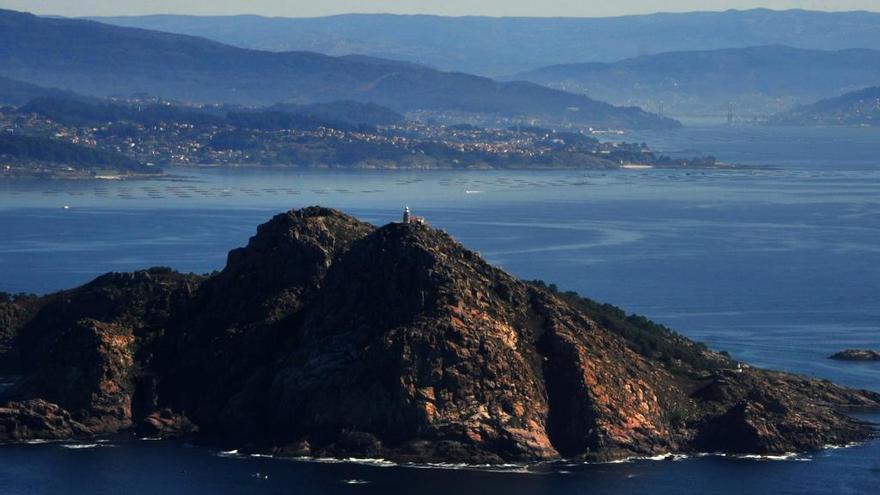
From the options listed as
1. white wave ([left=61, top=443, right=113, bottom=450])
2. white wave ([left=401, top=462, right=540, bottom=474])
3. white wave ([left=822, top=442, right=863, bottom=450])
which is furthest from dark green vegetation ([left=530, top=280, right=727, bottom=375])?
white wave ([left=61, top=443, right=113, bottom=450])

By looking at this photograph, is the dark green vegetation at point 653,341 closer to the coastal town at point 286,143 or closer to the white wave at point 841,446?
the white wave at point 841,446

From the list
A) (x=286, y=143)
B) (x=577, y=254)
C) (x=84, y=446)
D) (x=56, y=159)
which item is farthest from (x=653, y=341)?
(x=286, y=143)

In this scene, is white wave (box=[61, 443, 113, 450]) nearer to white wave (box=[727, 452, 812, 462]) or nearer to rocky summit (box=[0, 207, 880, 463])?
rocky summit (box=[0, 207, 880, 463])

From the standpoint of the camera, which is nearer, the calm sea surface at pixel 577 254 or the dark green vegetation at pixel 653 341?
the calm sea surface at pixel 577 254

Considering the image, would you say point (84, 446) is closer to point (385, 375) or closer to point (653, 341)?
point (385, 375)

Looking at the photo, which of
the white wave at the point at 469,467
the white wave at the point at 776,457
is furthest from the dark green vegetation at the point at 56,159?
the white wave at the point at 469,467

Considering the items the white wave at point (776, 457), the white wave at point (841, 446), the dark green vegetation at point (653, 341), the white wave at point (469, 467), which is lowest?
the white wave at point (776, 457)
